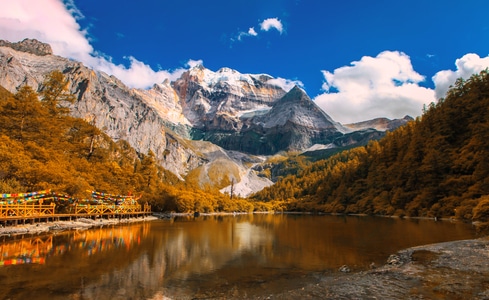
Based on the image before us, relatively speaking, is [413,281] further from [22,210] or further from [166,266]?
[22,210]

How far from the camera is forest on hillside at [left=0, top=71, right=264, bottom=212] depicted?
4069 cm

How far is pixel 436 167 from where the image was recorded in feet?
203

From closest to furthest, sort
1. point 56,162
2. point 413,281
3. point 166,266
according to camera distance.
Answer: point 413,281 → point 166,266 → point 56,162

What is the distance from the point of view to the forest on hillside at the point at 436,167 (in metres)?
51.7

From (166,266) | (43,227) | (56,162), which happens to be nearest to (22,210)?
(43,227)

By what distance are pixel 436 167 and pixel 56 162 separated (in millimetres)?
69956

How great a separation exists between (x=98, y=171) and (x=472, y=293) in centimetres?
6829

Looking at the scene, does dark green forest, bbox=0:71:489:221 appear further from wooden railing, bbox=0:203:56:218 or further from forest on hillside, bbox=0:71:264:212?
wooden railing, bbox=0:203:56:218

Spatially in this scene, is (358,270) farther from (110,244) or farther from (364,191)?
(364,191)

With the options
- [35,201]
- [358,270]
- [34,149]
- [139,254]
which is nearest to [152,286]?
[139,254]

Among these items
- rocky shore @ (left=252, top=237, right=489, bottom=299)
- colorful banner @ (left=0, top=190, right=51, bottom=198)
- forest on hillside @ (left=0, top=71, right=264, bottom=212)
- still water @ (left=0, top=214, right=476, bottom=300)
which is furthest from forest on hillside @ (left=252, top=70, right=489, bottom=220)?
forest on hillside @ (left=0, top=71, right=264, bottom=212)

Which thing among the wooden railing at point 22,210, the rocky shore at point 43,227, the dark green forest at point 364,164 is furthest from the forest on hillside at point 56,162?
the rocky shore at point 43,227

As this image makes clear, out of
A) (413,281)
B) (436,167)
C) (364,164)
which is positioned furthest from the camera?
(364,164)

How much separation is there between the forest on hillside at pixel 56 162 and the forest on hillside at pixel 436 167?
49911 mm
